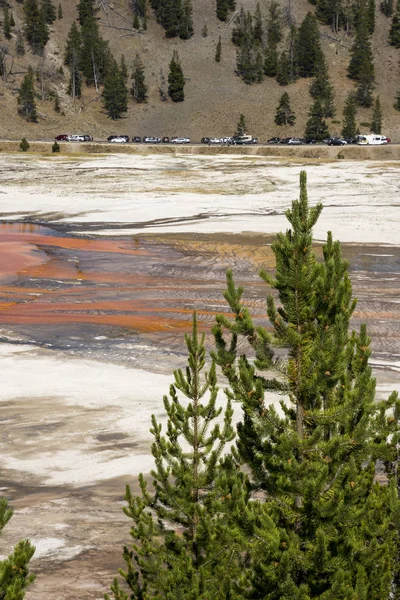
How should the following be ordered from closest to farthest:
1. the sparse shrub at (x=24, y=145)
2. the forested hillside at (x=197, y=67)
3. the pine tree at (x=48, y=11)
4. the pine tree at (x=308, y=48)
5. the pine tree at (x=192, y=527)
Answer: the pine tree at (x=192, y=527)
the sparse shrub at (x=24, y=145)
the forested hillside at (x=197, y=67)
the pine tree at (x=308, y=48)
the pine tree at (x=48, y=11)

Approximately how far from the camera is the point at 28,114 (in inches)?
5027

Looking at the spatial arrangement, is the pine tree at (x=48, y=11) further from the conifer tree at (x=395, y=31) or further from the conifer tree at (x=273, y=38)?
the conifer tree at (x=395, y=31)

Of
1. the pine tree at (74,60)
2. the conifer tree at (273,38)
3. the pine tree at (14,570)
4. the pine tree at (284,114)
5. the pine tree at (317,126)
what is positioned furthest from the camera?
the conifer tree at (273,38)

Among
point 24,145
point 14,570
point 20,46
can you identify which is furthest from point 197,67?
point 14,570

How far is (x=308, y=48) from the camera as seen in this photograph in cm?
14875

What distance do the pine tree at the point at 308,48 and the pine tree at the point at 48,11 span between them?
44786 millimetres

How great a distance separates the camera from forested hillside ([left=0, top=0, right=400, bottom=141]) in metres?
134

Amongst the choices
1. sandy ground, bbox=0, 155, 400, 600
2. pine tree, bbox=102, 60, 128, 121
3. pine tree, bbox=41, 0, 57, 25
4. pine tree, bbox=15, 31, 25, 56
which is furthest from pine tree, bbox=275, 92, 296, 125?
sandy ground, bbox=0, 155, 400, 600

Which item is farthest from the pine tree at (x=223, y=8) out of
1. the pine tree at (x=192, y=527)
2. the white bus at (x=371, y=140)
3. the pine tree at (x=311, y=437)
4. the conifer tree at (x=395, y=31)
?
the pine tree at (x=192, y=527)

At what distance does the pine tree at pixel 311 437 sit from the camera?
269 inches

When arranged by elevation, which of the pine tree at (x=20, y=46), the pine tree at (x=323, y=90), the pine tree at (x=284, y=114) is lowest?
the pine tree at (x=284, y=114)

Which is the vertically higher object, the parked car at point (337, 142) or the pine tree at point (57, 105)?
the pine tree at point (57, 105)

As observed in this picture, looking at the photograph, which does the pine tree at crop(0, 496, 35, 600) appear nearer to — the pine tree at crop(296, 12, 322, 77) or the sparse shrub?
the sparse shrub

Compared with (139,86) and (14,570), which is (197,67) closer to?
(139,86)
